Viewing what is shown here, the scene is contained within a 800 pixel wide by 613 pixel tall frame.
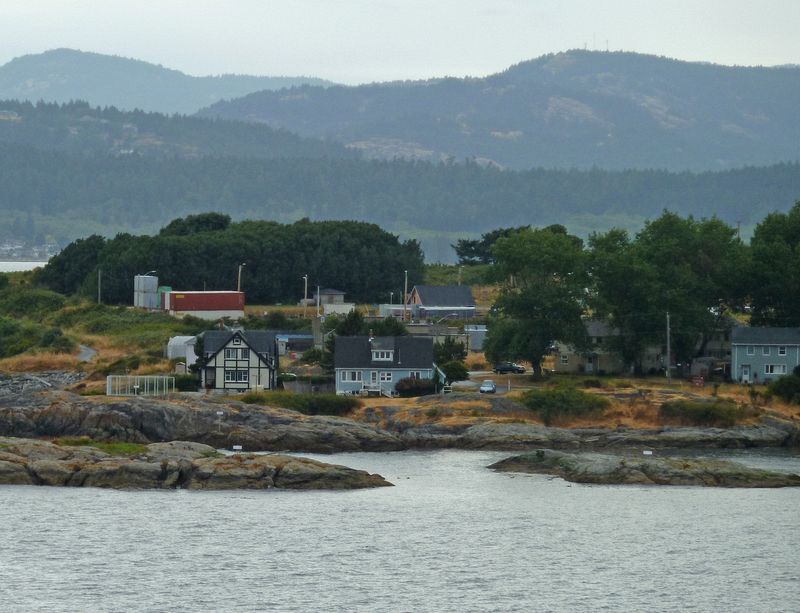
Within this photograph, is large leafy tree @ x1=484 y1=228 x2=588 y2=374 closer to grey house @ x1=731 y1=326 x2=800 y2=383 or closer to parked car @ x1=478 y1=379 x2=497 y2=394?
parked car @ x1=478 y1=379 x2=497 y2=394

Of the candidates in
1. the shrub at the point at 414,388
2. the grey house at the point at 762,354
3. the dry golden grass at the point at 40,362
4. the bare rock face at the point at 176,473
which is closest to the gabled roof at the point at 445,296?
the dry golden grass at the point at 40,362

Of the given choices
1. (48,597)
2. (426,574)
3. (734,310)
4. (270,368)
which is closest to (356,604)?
(426,574)

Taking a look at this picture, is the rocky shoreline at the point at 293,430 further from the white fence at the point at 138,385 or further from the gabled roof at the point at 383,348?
the gabled roof at the point at 383,348

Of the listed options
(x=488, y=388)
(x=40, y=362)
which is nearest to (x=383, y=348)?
(x=488, y=388)

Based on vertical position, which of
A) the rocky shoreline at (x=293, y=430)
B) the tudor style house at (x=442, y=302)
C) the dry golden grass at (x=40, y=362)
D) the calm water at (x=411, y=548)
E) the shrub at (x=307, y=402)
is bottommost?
the calm water at (x=411, y=548)

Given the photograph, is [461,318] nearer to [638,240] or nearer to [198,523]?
[638,240]

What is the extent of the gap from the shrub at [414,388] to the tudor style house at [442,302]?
115ft

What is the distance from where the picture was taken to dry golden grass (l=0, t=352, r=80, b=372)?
86.9 m

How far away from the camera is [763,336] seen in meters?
80.2

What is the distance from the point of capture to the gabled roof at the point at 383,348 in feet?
249

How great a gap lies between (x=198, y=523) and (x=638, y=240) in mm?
46174

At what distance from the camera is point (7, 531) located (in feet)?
154

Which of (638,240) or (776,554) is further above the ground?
(638,240)

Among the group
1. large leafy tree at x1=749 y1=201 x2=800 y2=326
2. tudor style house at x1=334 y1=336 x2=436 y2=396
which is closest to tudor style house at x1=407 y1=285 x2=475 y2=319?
large leafy tree at x1=749 y1=201 x2=800 y2=326
